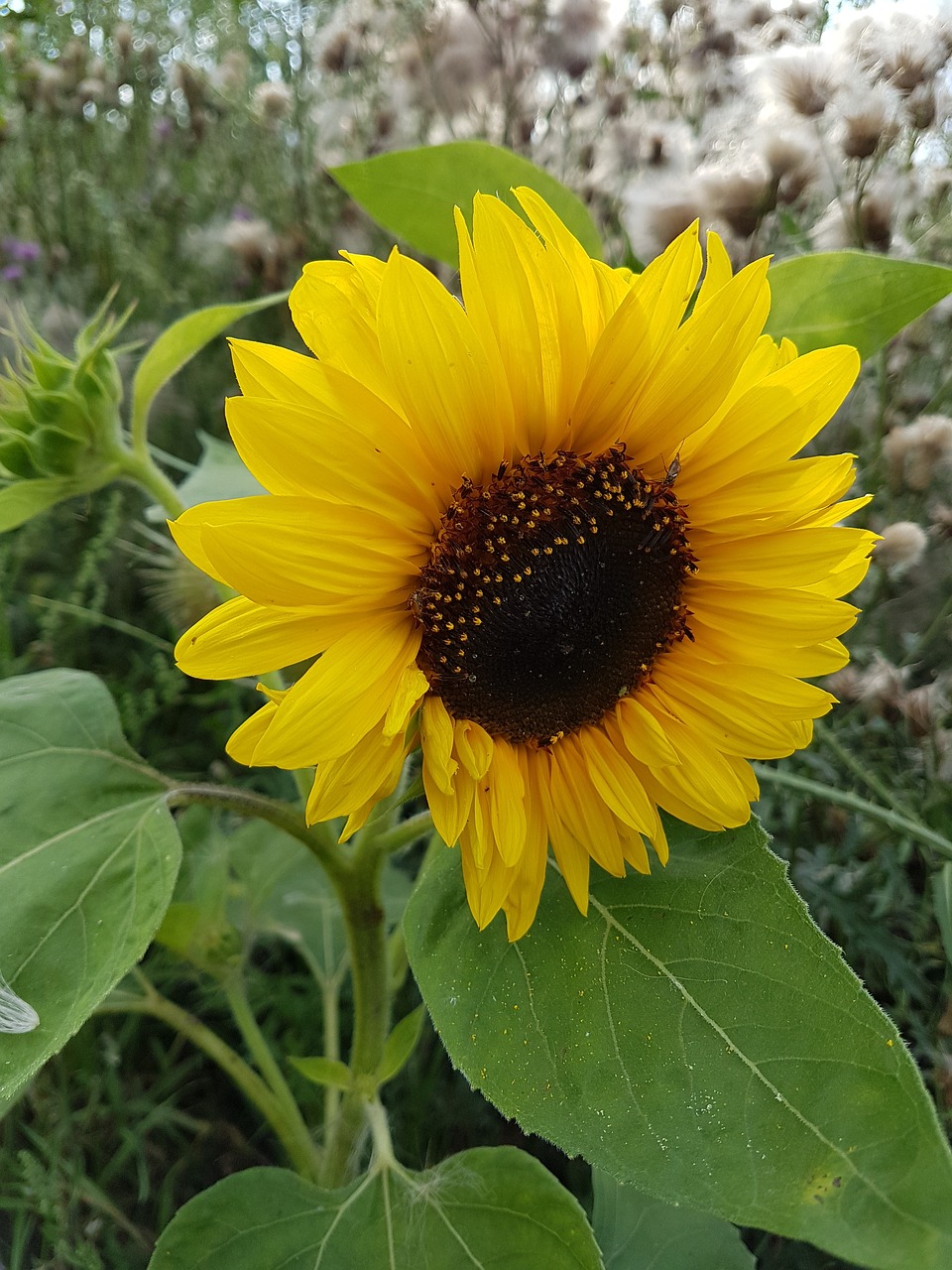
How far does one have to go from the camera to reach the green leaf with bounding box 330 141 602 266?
0.73 meters

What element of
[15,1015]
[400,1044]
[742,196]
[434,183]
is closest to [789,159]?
[742,196]

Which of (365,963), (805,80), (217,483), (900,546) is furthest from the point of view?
(805,80)

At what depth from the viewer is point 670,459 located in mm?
648

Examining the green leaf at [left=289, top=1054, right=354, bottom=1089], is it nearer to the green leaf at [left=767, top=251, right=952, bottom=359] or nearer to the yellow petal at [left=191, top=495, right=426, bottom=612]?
the yellow petal at [left=191, top=495, right=426, bottom=612]

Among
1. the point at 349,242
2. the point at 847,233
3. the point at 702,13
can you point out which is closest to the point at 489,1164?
the point at 847,233

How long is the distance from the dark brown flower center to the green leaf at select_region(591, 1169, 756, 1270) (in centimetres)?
43

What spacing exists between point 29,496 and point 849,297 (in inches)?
25.3

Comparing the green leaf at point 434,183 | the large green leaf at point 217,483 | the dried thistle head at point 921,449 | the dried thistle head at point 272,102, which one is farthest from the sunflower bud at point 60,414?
the dried thistle head at point 272,102

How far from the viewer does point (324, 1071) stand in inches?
29.8

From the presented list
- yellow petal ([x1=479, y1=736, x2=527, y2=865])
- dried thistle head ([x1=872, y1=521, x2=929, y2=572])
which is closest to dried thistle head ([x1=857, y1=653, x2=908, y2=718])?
dried thistle head ([x1=872, y1=521, x2=929, y2=572])

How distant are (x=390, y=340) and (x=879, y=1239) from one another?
0.55 m

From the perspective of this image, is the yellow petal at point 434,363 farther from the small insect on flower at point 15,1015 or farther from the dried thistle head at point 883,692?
the dried thistle head at point 883,692

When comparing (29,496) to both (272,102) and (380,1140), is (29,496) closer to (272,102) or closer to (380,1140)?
(380,1140)

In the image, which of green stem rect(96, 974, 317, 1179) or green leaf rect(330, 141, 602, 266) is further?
green stem rect(96, 974, 317, 1179)
